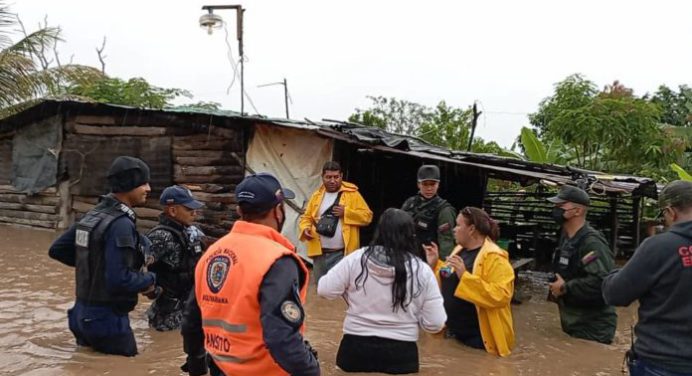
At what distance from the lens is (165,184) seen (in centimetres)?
1058

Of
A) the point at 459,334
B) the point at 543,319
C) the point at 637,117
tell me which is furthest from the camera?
the point at 637,117

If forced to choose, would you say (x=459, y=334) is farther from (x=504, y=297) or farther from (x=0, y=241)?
(x=0, y=241)

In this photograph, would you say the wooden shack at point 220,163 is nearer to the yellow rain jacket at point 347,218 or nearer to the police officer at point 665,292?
the yellow rain jacket at point 347,218

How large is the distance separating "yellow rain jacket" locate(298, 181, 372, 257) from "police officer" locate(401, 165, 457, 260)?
73 cm

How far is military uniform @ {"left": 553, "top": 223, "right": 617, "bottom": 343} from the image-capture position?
4.91 m

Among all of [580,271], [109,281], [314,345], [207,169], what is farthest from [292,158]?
[109,281]

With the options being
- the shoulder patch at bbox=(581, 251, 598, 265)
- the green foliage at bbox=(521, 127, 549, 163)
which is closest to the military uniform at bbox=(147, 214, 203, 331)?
the shoulder patch at bbox=(581, 251, 598, 265)

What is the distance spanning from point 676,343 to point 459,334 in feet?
7.69

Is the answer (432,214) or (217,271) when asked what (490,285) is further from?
(217,271)

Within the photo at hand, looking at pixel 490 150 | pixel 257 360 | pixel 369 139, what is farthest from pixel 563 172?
pixel 490 150

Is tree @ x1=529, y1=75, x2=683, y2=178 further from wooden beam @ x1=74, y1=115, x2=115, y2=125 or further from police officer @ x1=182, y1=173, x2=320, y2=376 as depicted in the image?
police officer @ x1=182, y1=173, x2=320, y2=376

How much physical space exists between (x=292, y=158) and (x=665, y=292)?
23.5 ft

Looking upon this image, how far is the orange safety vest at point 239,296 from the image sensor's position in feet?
7.73

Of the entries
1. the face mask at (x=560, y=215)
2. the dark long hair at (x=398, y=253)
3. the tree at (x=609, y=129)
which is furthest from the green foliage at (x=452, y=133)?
the dark long hair at (x=398, y=253)
